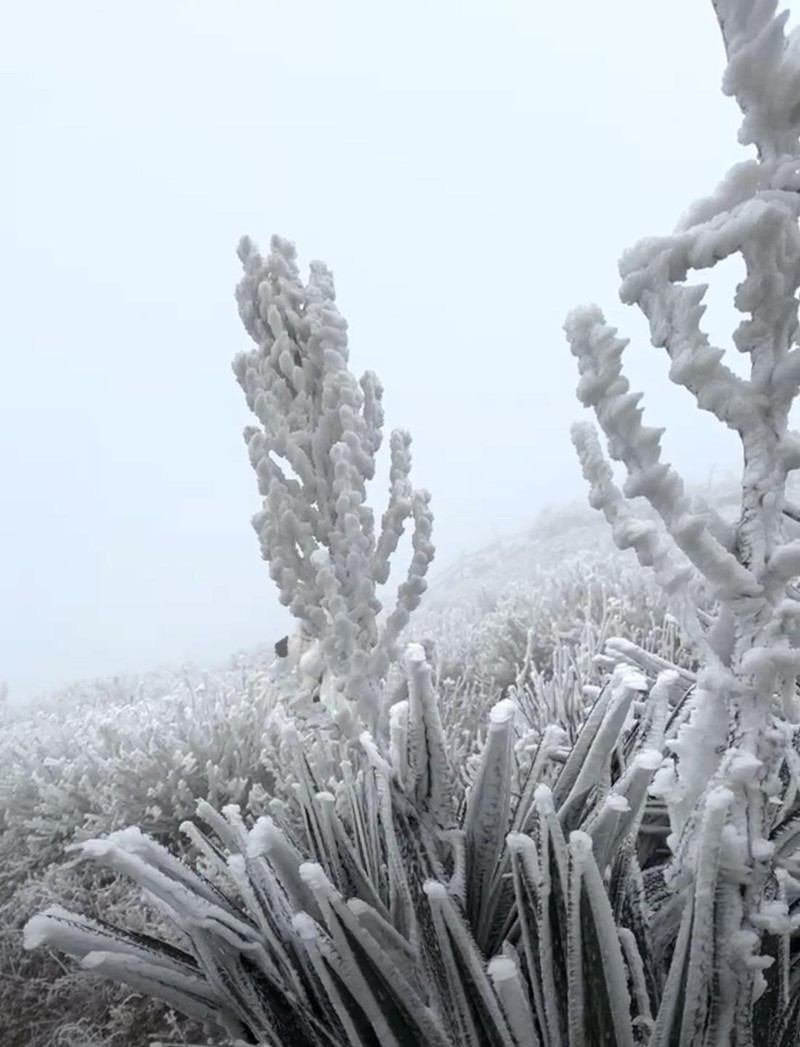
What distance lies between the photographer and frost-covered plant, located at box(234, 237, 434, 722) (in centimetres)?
206

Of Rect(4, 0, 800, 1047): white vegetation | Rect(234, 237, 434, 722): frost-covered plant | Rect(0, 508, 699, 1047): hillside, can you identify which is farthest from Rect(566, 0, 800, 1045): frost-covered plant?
Rect(0, 508, 699, 1047): hillside

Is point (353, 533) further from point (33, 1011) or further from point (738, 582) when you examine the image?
point (33, 1011)

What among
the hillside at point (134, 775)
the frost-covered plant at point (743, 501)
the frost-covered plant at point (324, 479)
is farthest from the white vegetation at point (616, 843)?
the hillside at point (134, 775)

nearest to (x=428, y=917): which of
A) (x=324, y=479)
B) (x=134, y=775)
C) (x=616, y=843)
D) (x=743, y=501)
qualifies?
(x=616, y=843)

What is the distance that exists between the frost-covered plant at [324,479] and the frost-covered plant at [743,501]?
116 centimetres

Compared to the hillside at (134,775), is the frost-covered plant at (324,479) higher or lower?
higher

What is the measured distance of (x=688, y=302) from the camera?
0.89 meters

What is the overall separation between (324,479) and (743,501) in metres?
1.42

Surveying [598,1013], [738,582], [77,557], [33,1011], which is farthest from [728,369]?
[77,557]

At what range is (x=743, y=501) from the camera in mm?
962

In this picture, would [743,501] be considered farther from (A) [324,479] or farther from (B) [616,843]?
(A) [324,479]

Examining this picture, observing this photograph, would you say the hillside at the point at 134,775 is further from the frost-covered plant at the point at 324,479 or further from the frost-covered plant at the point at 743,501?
the frost-covered plant at the point at 743,501

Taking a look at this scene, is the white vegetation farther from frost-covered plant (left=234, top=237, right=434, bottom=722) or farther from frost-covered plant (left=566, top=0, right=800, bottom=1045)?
frost-covered plant (left=234, top=237, right=434, bottom=722)

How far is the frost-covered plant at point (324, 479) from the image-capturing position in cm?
206
